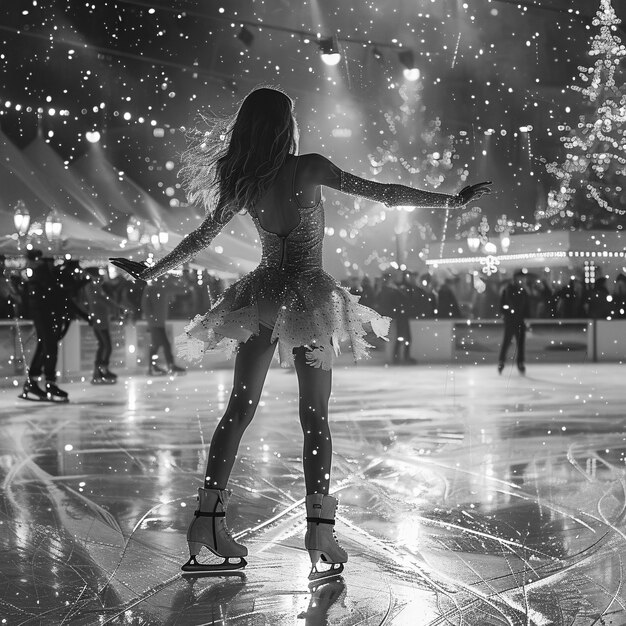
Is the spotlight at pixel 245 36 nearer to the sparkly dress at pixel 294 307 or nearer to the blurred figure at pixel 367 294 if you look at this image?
the blurred figure at pixel 367 294

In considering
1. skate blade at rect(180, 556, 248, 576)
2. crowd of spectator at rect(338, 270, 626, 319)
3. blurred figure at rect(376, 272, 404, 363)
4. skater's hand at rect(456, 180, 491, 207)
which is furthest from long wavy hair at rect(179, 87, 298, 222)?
blurred figure at rect(376, 272, 404, 363)

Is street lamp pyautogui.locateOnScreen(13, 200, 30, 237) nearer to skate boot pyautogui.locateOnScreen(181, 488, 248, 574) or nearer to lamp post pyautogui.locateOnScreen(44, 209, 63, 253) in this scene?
lamp post pyautogui.locateOnScreen(44, 209, 63, 253)

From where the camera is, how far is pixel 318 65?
48.6 feet

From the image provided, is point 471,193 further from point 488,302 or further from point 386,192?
point 488,302

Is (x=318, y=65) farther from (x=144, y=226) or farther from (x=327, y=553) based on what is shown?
(x=327, y=553)

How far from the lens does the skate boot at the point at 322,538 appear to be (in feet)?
9.27

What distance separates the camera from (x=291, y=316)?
116 inches

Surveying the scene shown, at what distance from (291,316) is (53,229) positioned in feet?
39.7

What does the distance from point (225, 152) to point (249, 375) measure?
68 centimetres

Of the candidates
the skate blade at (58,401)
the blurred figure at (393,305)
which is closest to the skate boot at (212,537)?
the skate blade at (58,401)

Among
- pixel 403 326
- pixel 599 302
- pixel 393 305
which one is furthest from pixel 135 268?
pixel 599 302

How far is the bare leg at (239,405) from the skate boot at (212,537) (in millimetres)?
43

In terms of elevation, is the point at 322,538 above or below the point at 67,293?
below

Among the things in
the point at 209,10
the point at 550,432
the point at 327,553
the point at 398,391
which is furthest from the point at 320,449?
the point at 209,10
